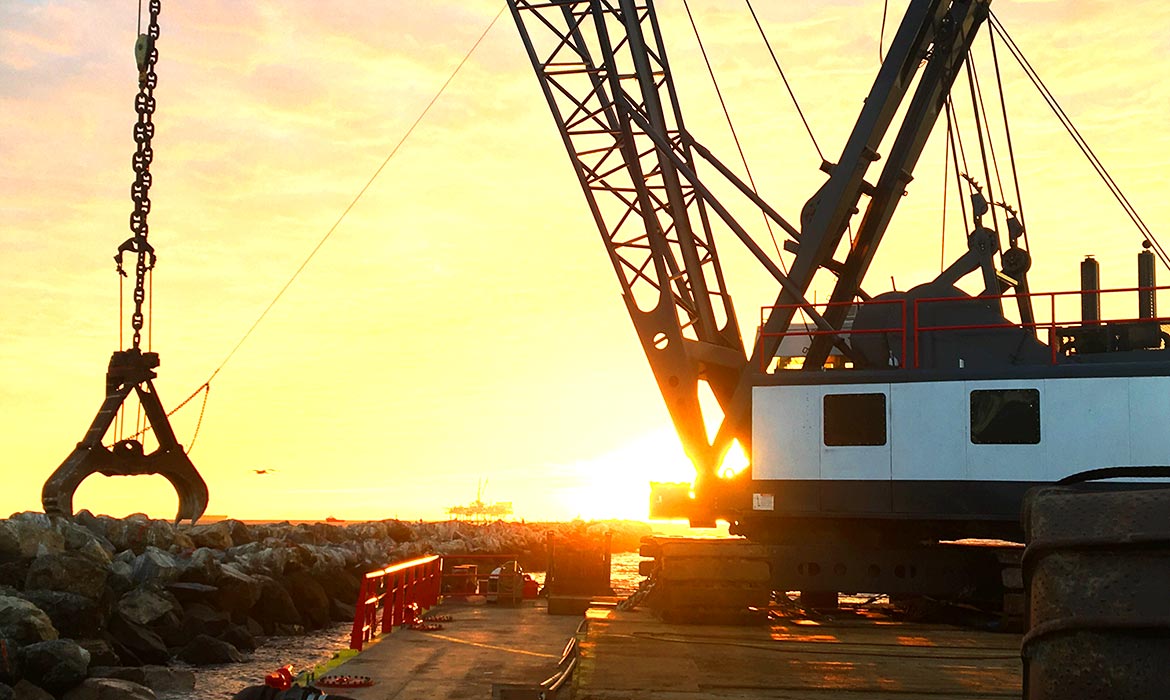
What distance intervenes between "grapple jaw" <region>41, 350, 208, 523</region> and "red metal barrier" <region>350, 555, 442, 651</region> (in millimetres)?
3465

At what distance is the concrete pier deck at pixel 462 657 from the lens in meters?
17.3

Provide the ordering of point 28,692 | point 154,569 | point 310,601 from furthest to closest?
point 310,601 < point 154,569 < point 28,692

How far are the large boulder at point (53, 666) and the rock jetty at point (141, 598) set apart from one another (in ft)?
0.07

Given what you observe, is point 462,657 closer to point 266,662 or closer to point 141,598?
point 266,662

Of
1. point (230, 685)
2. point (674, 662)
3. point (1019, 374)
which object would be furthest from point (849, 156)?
point (230, 685)

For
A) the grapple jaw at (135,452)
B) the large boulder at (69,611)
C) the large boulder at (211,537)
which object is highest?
the grapple jaw at (135,452)

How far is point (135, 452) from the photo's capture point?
20906mm

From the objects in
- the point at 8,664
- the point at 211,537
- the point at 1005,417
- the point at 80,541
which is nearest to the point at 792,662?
the point at 1005,417

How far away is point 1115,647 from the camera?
156 inches

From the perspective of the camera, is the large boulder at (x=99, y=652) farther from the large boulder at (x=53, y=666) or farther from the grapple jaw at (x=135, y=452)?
the grapple jaw at (x=135, y=452)

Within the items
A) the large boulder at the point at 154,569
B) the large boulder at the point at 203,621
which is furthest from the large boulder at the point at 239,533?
the large boulder at the point at 203,621

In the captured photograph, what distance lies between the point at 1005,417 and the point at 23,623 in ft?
70.5

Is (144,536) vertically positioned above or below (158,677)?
above

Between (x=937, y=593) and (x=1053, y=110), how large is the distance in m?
13.4
